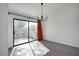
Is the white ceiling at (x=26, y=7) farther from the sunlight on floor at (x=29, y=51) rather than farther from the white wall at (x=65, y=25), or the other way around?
the sunlight on floor at (x=29, y=51)

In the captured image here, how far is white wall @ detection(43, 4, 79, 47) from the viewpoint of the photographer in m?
4.33

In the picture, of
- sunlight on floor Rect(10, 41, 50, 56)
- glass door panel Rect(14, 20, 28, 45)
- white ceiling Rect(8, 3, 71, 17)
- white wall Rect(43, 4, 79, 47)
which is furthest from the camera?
glass door panel Rect(14, 20, 28, 45)

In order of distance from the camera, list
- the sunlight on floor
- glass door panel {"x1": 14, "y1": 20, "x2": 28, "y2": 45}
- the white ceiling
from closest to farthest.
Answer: the sunlight on floor < the white ceiling < glass door panel {"x1": 14, "y1": 20, "x2": 28, "y2": 45}

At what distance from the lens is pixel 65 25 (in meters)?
4.82

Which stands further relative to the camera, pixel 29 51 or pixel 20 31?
pixel 20 31

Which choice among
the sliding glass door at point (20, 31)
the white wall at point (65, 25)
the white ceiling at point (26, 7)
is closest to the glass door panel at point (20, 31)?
the sliding glass door at point (20, 31)

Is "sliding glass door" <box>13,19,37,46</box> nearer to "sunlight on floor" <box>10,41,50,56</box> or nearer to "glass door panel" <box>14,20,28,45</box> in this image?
"glass door panel" <box>14,20,28,45</box>

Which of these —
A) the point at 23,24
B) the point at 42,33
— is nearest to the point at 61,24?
the point at 42,33

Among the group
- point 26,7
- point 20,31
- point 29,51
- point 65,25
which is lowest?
point 29,51

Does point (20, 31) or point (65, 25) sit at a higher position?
point (65, 25)

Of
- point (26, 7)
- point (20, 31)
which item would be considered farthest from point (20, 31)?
point (26, 7)

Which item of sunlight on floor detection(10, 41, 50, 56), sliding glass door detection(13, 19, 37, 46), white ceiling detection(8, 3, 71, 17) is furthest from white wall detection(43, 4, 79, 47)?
sunlight on floor detection(10, 41, 50, 56)

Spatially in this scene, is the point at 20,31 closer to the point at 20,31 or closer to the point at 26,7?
the point at 20,31

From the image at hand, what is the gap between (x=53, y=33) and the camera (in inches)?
222
